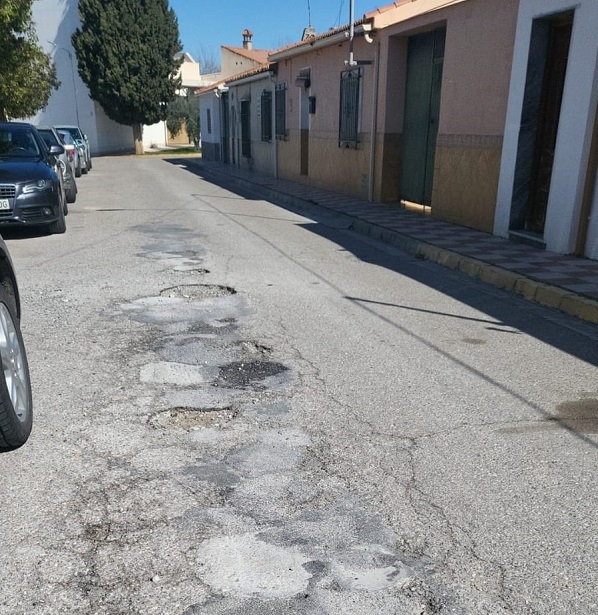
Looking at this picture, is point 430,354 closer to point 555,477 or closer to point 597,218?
point 555,477

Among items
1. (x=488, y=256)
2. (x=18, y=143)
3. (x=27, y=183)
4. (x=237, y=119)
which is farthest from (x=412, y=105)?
(x=237, y=119)

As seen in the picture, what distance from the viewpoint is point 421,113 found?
40.4 ft

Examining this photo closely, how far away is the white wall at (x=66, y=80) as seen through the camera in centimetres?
3978

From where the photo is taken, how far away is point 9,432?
2.98 metres

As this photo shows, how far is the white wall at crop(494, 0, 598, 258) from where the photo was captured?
7.29 meters

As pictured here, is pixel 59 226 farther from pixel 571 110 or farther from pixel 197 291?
pixel 571 110

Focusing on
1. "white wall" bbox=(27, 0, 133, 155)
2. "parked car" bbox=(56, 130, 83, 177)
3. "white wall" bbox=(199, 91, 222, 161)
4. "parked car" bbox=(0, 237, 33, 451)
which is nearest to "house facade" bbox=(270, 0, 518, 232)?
"parked car" bbox=(56, 130, 83, 177)

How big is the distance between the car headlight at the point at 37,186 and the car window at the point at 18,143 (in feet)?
3.59

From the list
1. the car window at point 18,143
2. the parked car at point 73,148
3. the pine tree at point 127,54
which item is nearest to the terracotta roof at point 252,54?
the pine tree at point 127,54

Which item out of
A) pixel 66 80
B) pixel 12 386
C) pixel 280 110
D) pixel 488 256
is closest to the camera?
pixel 12 386

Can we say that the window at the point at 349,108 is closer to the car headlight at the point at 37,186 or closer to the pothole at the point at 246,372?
the car headlight at the point at 37,186

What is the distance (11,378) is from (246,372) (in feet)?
5.32

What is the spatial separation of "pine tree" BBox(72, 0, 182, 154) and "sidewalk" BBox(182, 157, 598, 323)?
27.9 meters

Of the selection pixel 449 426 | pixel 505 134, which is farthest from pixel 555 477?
pixel 505 134
